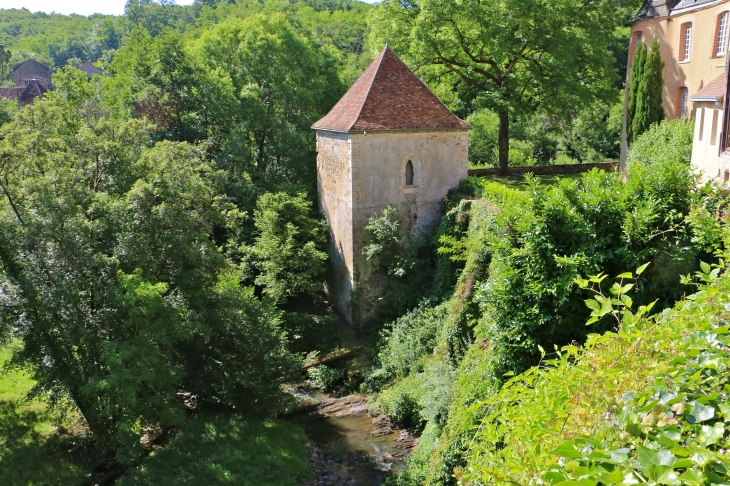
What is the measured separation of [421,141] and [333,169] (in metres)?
3.37

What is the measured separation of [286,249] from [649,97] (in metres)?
16.5

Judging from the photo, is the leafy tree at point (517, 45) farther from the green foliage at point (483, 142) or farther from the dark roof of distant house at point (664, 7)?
the green foliage at point (483, 142)

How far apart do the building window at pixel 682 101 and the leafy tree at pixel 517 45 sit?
3.90 meters

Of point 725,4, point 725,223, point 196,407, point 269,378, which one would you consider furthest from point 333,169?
point 725,4

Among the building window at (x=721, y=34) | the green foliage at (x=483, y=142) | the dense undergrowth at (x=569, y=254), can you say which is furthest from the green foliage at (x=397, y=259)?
the building window at (x=721, y=34)

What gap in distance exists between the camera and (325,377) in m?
17.9

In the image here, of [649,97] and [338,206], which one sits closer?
[338,206]

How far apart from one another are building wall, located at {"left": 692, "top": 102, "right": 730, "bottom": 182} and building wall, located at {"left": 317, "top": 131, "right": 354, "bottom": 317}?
10.2m

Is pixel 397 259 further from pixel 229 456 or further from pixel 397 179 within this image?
pixel 229 456

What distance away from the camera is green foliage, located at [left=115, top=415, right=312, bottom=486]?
41.9 feet

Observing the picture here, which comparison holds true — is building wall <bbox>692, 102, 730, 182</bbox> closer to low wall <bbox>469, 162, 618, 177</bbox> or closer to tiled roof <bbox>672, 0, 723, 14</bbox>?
tiled roof <bbox>672, 0, 723, 14</bbox>

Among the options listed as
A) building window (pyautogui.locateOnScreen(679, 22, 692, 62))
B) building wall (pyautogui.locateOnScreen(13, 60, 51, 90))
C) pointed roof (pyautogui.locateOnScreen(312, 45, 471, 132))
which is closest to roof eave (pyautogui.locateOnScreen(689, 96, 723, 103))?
pointed roof (pyautogui.locateOnScreen(312, 45, 471, 132))

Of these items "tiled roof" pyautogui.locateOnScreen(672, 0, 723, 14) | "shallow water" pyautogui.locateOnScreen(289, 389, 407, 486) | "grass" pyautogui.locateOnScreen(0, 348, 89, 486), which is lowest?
"shallow water" pyautogui.locateOnScreen(289, 389, 407, 486)

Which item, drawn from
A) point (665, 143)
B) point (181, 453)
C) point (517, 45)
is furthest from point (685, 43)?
point (181, 453)
